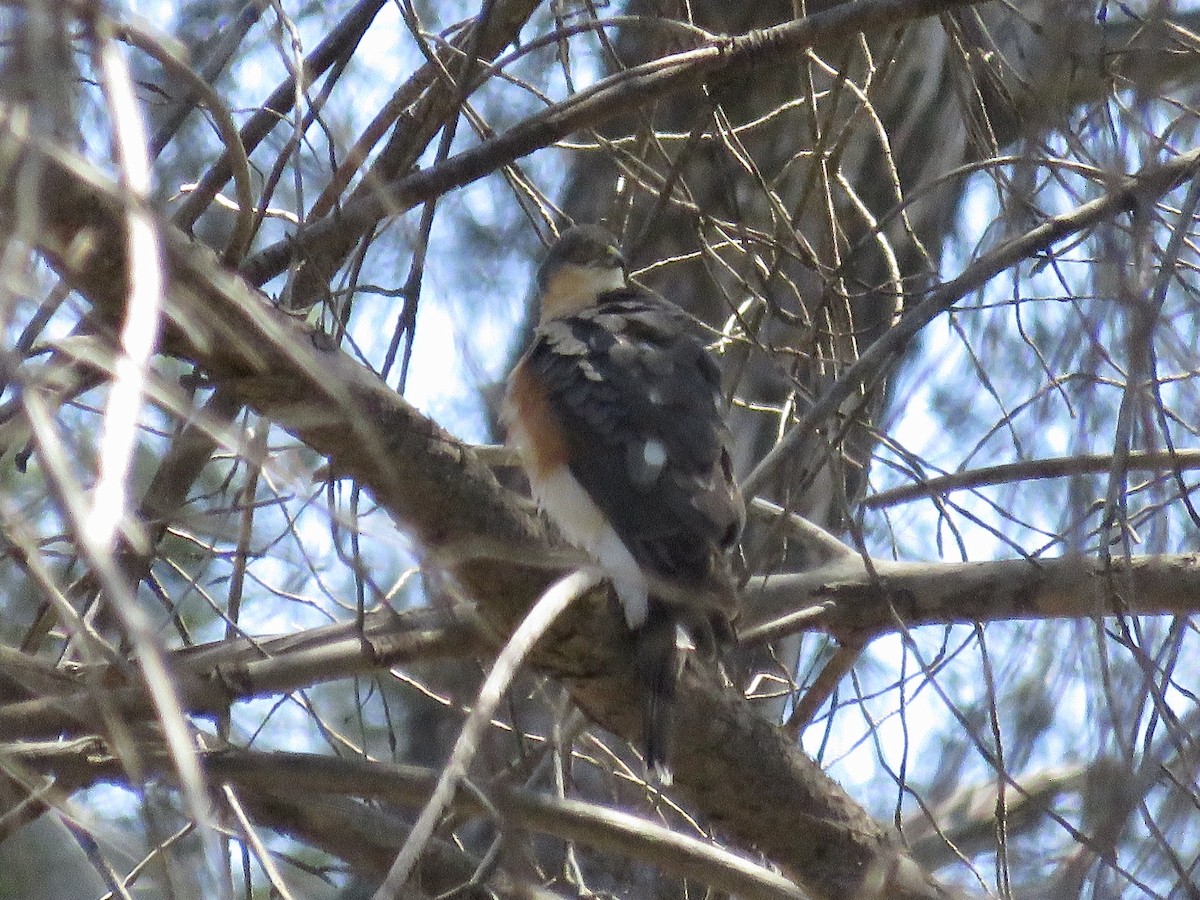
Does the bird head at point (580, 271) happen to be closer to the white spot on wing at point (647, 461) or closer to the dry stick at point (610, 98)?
the white spot on wing at point (647, 461)

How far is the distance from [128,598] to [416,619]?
72.1 inches

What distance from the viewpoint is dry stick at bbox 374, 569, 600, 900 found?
1601 millimetres

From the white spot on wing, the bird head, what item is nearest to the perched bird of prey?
the white spot on wing

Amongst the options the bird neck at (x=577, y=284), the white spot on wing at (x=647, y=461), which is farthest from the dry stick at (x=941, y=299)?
the bird neck at (x=577, y=284)

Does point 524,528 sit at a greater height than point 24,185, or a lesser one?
greater

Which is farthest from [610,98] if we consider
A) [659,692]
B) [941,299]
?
[659,692]

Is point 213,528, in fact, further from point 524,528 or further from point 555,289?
point 555,289

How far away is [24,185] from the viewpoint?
106cm

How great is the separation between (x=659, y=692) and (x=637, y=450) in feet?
3.41

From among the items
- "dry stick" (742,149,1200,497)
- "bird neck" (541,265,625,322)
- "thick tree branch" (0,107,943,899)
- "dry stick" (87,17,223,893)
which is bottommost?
"dry stick" (87,17,223,893)

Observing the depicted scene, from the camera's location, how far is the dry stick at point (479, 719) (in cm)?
160

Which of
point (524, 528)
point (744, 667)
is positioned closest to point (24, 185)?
point (524, 528)

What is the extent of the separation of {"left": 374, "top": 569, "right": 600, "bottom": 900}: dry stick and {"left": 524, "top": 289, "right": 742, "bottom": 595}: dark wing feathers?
30.3 inches

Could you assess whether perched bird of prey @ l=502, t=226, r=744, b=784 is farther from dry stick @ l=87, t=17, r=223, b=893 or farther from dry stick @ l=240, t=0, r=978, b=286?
dry stick @ l=87, t=17, r=223, b=893
